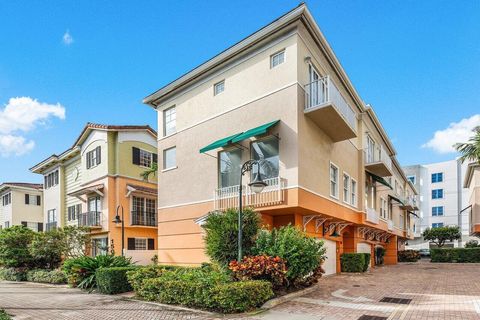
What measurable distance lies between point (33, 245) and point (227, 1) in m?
17.0

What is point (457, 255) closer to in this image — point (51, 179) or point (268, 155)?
point (268, 155)

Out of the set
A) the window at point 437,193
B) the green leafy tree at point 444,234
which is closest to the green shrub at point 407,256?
the green leafy tree at point 444,234

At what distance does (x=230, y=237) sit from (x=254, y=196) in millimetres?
2783

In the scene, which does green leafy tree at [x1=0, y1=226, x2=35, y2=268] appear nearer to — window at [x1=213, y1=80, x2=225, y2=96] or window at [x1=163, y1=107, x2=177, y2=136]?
window at [x1=163, y1=107, x2=177, y2=136]

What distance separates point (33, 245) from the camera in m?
19.6

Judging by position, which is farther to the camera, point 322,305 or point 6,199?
point 6,199

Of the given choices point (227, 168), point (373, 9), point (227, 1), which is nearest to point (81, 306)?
point (227, 168)

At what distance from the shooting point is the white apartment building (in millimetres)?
57156

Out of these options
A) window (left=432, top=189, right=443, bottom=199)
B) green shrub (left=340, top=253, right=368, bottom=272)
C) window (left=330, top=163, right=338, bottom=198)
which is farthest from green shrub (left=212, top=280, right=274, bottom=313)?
window (left=432, top=189, right=443, bottom=199)

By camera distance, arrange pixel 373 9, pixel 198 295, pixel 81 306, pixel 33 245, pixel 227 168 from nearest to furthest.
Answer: pixel 198 295 → pixel 81 306 → pixel 373 9 → pixel 227 168 → pixel 33 245

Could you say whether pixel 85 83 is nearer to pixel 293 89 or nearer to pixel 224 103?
pixel 224 103

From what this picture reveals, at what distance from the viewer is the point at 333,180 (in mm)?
17719

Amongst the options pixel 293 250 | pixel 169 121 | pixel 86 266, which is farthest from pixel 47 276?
pixel 293 250

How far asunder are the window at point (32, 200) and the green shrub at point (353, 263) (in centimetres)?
3360
